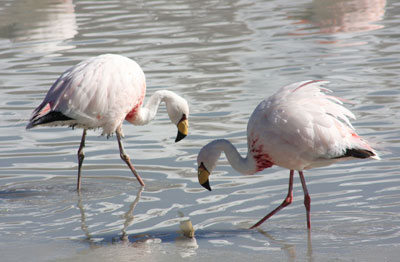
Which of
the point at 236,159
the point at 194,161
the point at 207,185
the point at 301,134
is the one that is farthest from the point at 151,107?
the point at 301,134

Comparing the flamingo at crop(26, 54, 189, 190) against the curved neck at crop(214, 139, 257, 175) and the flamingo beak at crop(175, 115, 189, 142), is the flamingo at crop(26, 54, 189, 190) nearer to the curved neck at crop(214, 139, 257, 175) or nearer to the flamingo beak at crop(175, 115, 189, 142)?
the flamingo beak at crop(175, 115, 189, 142)

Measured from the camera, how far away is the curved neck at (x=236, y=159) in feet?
17.0

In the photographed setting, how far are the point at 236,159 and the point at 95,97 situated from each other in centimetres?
138

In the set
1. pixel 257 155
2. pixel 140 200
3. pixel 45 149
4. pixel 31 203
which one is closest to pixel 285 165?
pixel 257 155

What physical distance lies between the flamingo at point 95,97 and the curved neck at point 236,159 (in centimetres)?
109

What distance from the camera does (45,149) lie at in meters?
7.04

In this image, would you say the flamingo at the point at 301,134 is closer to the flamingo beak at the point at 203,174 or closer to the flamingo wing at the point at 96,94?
the flamingo beak at the point at 203,174

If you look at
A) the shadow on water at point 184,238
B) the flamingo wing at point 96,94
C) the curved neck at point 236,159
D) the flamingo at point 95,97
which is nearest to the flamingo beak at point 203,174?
the curved neck at point 236,159

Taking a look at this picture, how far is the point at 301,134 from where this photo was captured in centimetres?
491

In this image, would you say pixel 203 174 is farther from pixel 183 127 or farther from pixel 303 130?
pixel 183 127

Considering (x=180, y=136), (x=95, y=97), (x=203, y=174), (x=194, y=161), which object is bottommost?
(x=194, y=161)

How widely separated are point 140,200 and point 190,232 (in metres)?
0.90

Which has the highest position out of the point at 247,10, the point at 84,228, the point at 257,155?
the point at 257,155

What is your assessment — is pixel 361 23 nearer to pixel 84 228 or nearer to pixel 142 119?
pixel 142 119
